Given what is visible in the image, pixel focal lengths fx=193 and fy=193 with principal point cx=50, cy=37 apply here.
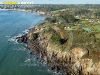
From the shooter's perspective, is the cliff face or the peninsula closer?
the cliff face

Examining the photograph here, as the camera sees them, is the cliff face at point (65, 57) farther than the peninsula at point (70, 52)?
No

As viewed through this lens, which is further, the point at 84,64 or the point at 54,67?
the point at 54,67

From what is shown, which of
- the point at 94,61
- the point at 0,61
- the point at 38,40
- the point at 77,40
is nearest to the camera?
the point at 94,61

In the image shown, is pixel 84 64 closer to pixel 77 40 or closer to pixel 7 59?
pixel 77 40

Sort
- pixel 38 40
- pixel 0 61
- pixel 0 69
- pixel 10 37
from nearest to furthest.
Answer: pixel 0 69, pixel 0 61, pixel 38 40, pixel 10 37

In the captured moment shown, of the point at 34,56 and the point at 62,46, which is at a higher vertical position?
the point at 62,46

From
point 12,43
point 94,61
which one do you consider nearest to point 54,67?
point 94,61

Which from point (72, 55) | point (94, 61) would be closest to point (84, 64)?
point (94, 61)

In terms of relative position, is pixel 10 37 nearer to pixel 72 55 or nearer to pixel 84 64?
pixel 72 55

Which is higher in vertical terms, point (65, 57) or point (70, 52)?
point (70, 52)

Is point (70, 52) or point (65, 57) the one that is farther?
point (65, 57)
